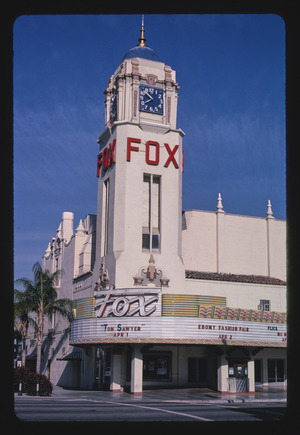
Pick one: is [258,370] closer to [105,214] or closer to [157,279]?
[157,279]

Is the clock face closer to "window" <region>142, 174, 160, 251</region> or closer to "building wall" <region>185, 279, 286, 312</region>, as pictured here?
"window" <region>142, 174, 160, 251</region>

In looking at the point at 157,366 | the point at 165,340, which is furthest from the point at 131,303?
the point at 157,366

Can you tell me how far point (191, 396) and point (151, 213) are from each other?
15032 mm

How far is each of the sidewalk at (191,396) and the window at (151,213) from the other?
1133 centimetres

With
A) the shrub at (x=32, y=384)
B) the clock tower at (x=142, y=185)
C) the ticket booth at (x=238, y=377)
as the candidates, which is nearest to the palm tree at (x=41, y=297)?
the clock tower at (x=142, y=185)

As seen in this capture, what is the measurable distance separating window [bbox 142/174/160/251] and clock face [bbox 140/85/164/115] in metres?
5.70

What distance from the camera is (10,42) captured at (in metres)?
3.84

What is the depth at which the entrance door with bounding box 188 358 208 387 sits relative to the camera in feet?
147

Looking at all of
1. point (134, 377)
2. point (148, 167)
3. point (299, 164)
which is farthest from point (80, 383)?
point (299, 164)

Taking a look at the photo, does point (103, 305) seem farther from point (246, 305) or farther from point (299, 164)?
point (299, 164)

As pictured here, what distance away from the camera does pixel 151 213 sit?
45.5m

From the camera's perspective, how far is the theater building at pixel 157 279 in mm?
40750

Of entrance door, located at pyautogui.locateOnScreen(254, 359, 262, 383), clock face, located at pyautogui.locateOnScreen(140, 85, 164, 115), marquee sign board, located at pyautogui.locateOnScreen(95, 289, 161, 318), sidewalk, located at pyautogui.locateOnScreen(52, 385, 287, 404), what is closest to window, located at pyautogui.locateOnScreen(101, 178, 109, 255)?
marquee sign board, located at pyautogui.locateOnScreen(95, 289, 161, 318)
